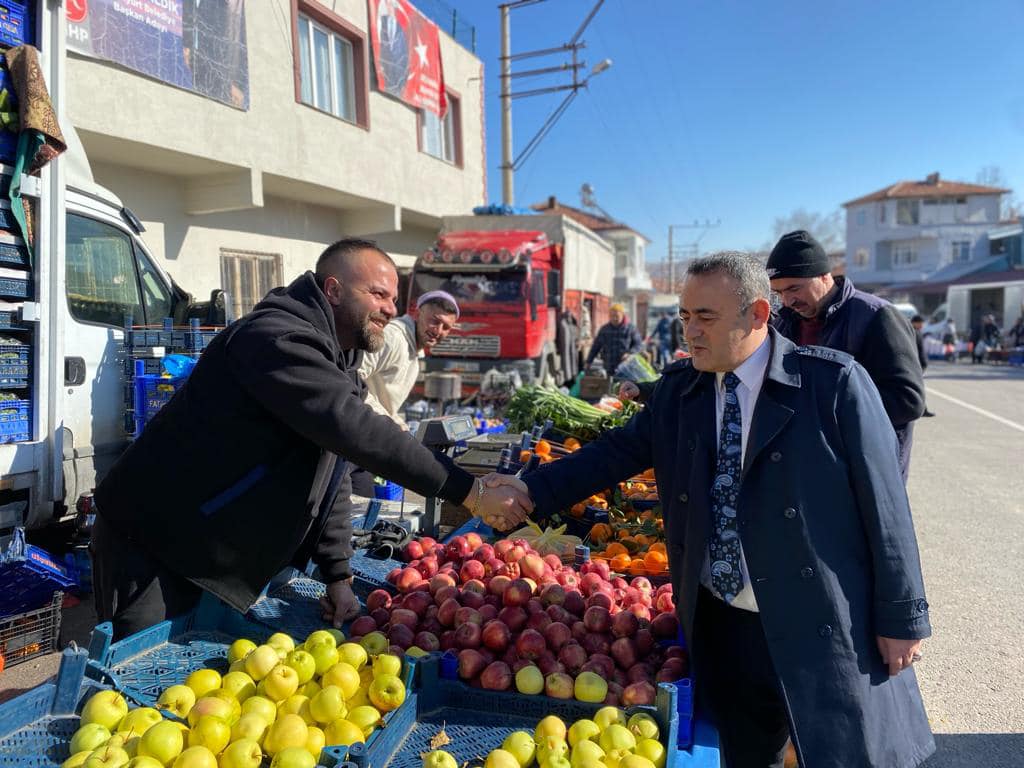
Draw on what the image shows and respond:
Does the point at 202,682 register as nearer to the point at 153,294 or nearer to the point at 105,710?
the point at 105,710

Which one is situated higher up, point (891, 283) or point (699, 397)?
point (891, 283)

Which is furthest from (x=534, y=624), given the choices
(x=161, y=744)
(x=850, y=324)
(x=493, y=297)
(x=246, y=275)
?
(x=246, y=275)

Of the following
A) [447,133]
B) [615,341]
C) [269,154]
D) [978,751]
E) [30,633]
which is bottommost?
[978,751]

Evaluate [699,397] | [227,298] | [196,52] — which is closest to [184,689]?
[699,397]

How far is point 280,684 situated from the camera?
6.92 feet

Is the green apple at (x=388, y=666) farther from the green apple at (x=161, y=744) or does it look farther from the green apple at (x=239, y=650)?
the green apple at (x=161, y=744)

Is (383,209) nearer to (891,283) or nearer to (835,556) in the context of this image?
(835,556)

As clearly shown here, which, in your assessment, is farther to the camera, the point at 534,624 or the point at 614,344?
the point at 614,344

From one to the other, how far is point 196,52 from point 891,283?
223 ft

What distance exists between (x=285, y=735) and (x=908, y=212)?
2972 inches

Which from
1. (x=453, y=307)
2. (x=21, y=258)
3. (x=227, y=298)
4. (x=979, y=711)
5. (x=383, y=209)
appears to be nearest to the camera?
(x=979, y=711)

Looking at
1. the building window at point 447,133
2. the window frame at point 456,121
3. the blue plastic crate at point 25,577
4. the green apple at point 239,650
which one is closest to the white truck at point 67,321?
the blue plastic crate at point 25,577

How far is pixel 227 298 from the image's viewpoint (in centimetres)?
622

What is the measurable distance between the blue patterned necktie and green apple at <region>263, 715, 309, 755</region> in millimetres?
1294
